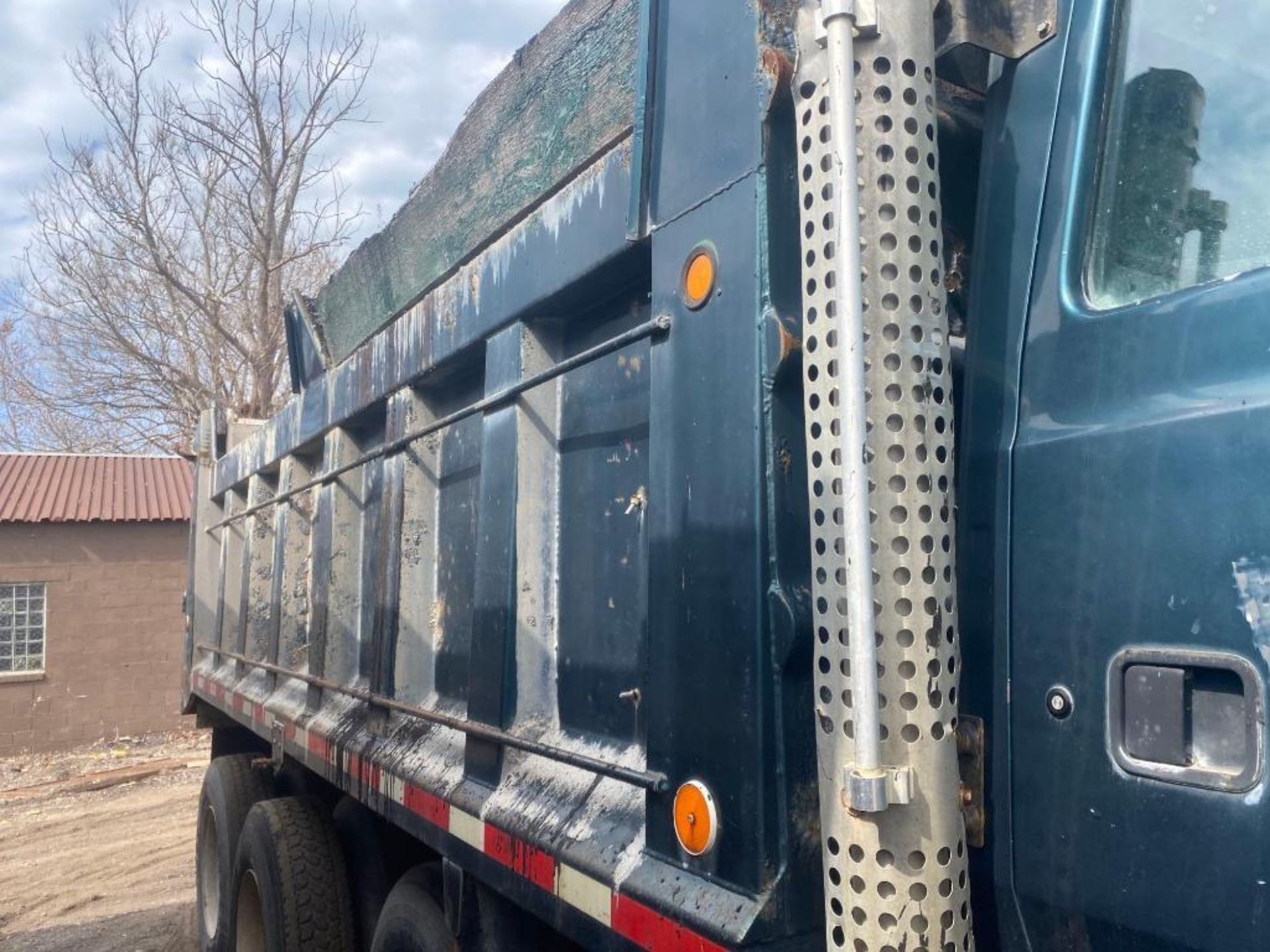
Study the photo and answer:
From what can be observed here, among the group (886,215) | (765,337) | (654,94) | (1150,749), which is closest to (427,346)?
(654,94)

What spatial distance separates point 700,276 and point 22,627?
16.2m

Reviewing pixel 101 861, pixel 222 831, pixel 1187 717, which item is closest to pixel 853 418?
pixel 1187 717

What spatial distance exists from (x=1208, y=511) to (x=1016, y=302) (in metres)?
0.39

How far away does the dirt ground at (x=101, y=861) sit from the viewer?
7.04m

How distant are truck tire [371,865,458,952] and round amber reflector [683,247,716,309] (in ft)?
5.22

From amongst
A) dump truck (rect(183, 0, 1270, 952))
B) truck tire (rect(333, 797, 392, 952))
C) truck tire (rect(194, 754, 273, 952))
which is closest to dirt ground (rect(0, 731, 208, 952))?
truck tire (rect(194, 754, 273, 952))

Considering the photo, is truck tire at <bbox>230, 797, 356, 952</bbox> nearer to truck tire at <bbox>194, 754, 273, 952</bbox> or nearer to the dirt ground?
truck tire at <bbox>194, 754, 273, 952</bbox>

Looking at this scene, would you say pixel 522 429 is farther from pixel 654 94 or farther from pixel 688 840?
pixel 688 840

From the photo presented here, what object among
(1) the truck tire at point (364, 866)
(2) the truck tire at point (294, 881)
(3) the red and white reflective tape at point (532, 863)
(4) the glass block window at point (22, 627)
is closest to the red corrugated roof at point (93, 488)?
(4) the glass block window at point (22, 627)

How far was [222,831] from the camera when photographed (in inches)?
193

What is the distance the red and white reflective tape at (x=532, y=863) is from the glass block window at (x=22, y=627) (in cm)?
1387

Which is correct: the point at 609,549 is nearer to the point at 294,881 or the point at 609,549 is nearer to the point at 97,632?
the point at 294,881

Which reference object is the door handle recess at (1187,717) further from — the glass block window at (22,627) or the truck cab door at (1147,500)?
the glass block window at (22,627)

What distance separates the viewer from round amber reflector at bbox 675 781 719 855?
5.14 ft
